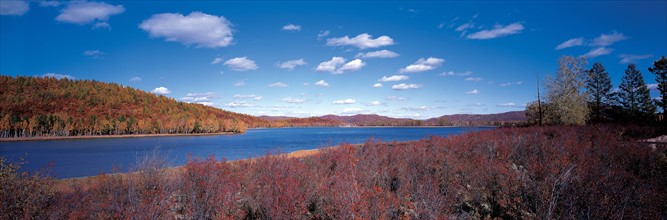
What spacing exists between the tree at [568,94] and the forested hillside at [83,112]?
414ft

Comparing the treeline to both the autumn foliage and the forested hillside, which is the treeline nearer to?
the autumn foliage

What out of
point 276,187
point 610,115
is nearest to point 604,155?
point 276,187

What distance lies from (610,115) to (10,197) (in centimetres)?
5915

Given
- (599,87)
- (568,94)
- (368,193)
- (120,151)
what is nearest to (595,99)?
(599,87)

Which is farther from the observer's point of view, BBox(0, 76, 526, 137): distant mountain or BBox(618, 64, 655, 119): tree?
BBox(0, 76, 526, 137): distant mountain

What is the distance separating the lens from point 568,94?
3319 centimetres

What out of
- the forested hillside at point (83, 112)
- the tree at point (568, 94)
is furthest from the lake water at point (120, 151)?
the forested hillside at point (83, 112)

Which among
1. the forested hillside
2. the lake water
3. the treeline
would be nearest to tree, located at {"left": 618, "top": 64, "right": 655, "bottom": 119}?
the treeline

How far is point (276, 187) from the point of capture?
28.2 ft

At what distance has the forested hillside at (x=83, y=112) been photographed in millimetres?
98094

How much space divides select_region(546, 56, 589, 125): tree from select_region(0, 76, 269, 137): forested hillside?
126072mm

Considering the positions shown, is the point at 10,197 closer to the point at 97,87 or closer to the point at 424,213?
the point at 424,213

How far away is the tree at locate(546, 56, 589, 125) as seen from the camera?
105 ft

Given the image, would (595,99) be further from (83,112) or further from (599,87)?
(83,112)
